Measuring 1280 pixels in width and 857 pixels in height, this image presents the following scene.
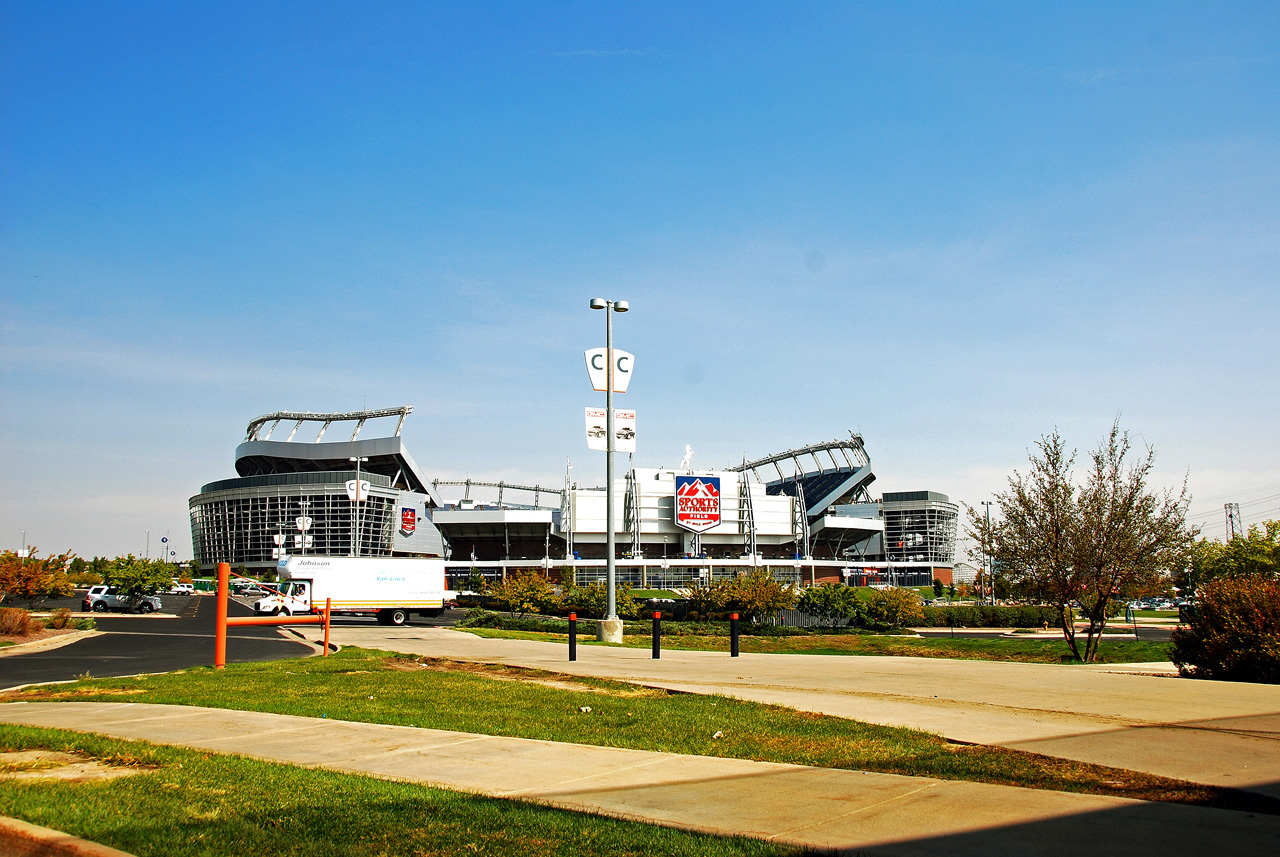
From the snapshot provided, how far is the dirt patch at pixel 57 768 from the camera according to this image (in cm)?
640

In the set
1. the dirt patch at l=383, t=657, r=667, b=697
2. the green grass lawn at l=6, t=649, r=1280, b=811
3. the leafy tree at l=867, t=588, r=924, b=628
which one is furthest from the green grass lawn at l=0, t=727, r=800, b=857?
the leafy tree at l=867, t=588, r=924, b=628

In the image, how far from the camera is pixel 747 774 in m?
6.77

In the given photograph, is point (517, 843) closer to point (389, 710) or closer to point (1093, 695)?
point (389, 710)

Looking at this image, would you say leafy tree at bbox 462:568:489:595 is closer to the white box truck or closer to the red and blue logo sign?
the red and blue logo sign

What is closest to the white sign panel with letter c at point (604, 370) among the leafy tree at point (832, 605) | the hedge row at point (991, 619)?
the leafy tree at point (832, 605)

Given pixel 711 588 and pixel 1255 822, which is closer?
pixel 1255 822

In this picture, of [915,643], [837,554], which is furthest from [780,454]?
[915,643]

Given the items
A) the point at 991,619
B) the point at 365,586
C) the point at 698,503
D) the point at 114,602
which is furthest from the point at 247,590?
the point at 991,619

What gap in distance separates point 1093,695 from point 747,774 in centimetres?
739

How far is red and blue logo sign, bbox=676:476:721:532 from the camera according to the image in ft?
354

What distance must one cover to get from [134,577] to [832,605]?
1753 inches

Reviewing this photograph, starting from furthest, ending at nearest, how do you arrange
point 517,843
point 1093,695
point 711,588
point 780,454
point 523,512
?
1. point 780,454
2. point 523,512
3. point 711,588
4. point 1093,695
5. point 517,843

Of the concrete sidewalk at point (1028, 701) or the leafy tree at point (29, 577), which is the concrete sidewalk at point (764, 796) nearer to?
the concrete sidewalk at point (1028, 701)

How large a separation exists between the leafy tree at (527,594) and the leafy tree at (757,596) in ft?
45.9
